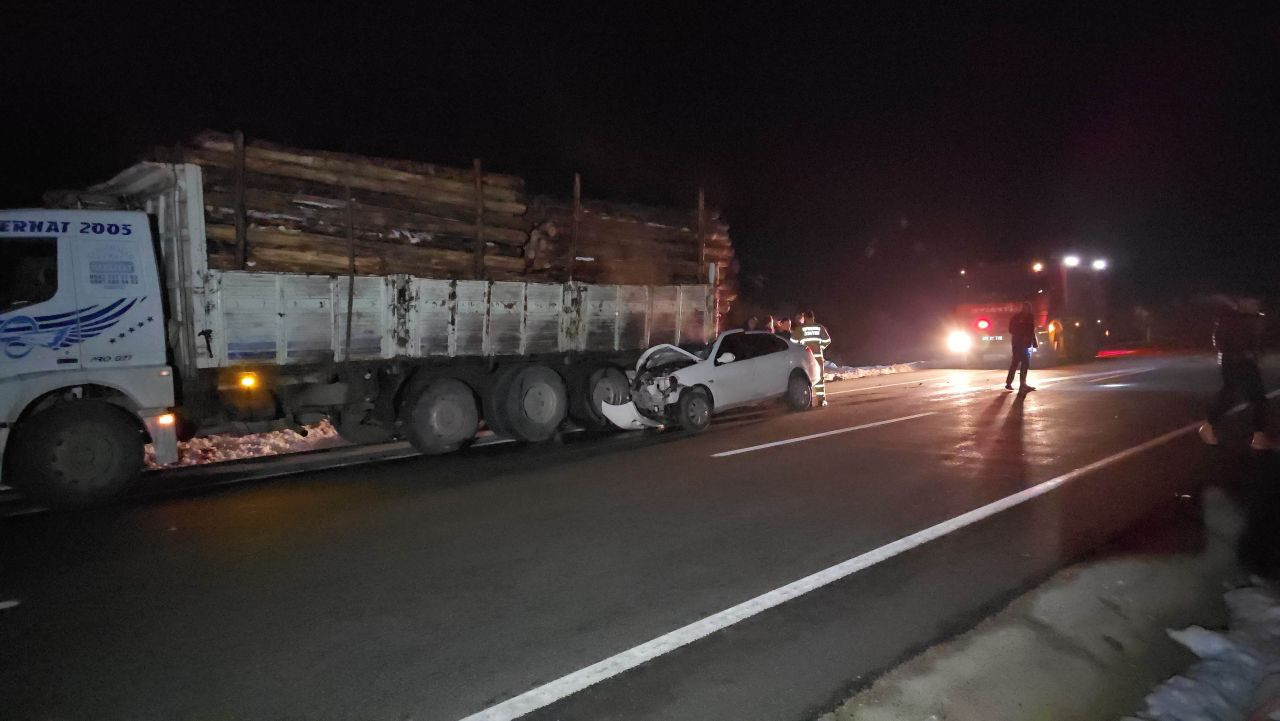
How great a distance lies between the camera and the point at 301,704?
12.8 ft

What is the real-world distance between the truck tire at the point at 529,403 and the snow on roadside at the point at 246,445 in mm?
2279

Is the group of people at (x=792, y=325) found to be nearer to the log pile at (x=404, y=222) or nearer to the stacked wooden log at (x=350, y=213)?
the log pile at (x=404, y=222)

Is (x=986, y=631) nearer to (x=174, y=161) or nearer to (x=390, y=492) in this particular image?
(x=390, y=492)

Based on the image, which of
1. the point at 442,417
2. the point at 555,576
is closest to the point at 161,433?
the point at 442,417

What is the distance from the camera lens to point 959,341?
2508 centimetres

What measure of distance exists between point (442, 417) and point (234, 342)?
2.65m

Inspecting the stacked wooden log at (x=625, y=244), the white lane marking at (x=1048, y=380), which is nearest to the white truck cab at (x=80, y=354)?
the stacked wooden log at (x=625, y=244)

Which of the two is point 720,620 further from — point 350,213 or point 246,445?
point 246,445

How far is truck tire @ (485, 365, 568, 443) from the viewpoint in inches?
448

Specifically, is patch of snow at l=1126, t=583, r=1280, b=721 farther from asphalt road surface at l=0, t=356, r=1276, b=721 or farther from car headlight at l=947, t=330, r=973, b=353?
car headlight at l=947, t=330, r=973, b=353

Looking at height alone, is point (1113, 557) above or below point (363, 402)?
below

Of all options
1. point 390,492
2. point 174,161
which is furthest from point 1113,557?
point 174,161

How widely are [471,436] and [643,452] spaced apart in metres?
2.40

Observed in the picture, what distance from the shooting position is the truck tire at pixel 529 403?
37.3 feet
